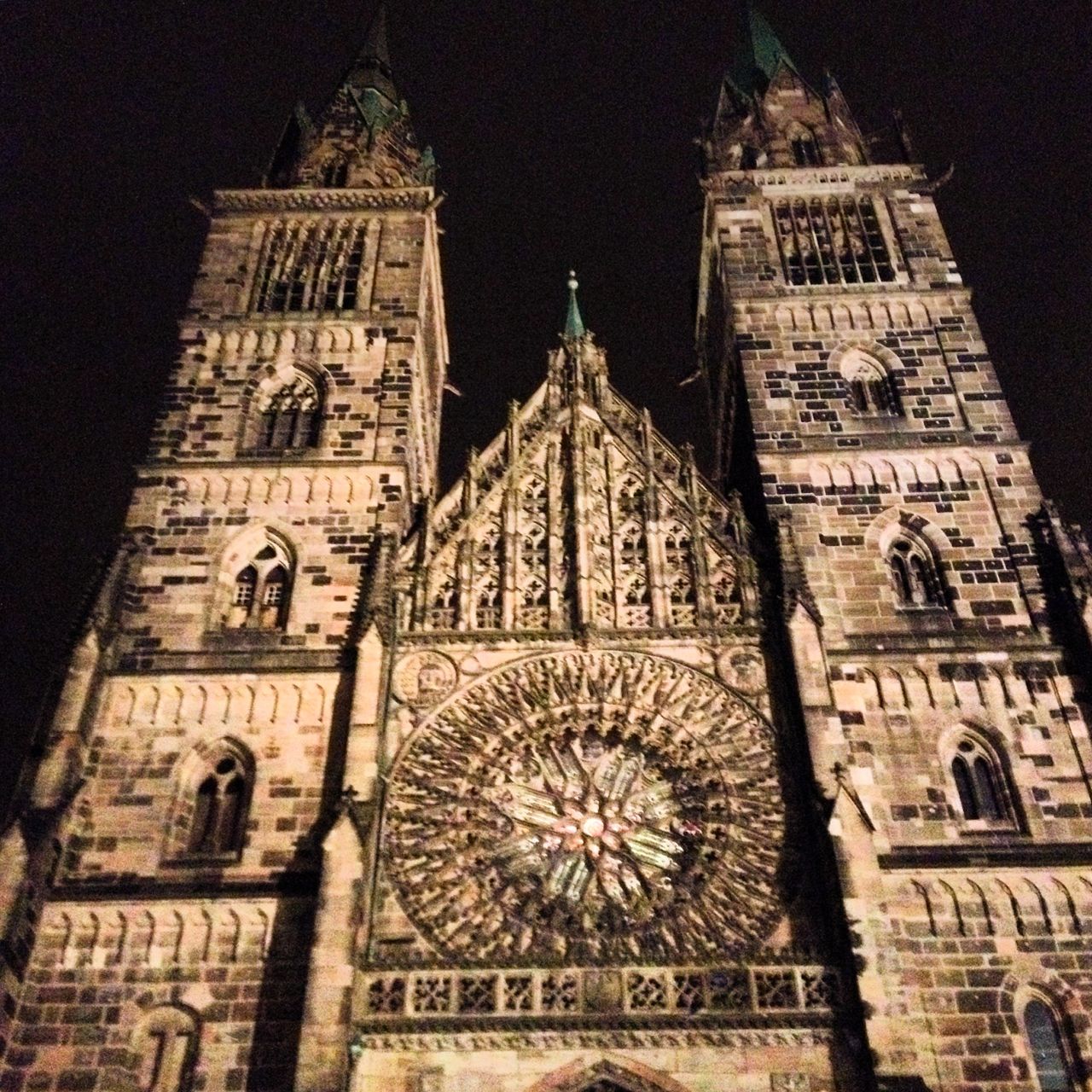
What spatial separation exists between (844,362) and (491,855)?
38.0 ft

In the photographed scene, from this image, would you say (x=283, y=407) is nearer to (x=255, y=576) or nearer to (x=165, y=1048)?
(x=255, y=576)

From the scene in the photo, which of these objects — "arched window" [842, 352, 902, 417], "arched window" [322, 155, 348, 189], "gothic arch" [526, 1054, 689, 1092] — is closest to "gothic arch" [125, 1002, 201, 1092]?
"gothic arch" [526, 1054, 689, 1092]

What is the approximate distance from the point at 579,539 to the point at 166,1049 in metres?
9.21

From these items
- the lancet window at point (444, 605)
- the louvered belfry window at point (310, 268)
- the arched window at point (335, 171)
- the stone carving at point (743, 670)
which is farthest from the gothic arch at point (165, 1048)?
the arched window at point (335, 171)

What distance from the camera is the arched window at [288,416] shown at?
70.9 feet

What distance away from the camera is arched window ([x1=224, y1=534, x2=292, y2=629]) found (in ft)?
62.4

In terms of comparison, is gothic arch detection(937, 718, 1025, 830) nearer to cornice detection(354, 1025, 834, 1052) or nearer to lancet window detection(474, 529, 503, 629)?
cornice detection(354, 1025, 834, 1052)

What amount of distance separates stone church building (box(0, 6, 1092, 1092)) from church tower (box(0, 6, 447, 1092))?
6 cm

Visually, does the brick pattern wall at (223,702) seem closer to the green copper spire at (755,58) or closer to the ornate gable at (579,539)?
the ornate gable at (579,539)

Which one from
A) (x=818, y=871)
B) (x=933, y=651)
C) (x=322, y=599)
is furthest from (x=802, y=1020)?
(x=322, y=599)

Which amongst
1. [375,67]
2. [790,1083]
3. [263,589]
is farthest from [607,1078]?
[375,67]

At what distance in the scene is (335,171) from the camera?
27703 mm

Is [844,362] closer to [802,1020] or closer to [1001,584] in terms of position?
[1001,584]

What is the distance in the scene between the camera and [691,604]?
18.5 metres
